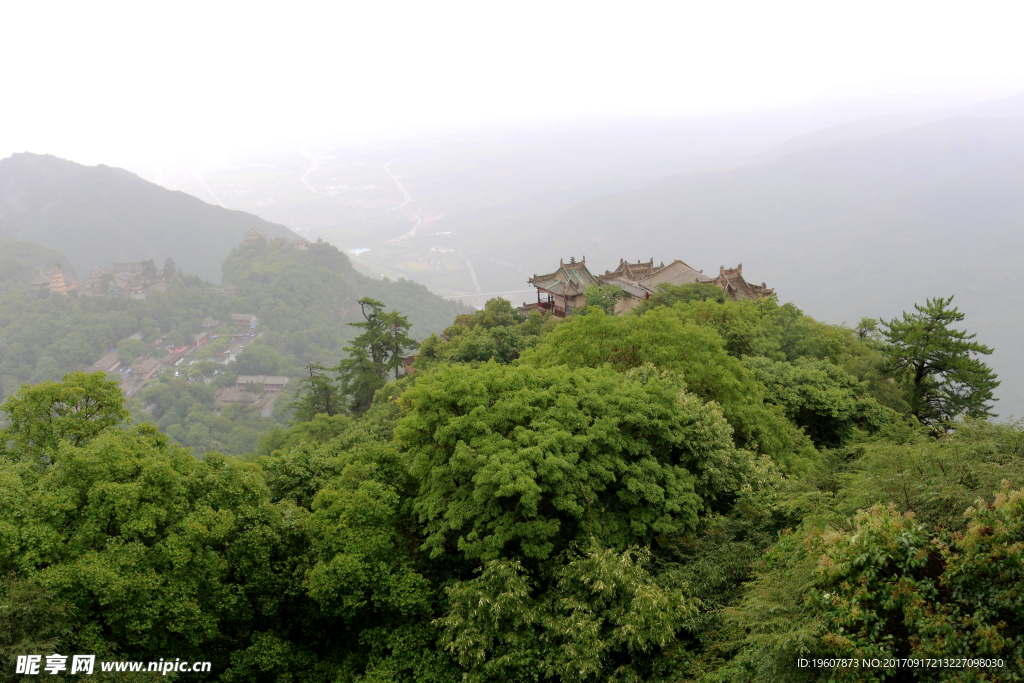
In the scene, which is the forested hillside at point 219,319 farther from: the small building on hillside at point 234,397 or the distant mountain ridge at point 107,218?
the distant mountain ridge at point 107,218

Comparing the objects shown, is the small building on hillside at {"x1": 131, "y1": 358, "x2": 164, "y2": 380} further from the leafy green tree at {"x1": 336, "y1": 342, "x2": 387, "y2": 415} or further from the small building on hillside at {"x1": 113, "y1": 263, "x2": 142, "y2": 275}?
the leafy green tree at {"x1": 336, "y1": 342, "x2": 387, "y2": 415}

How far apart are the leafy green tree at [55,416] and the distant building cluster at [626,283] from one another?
31043 millimetres

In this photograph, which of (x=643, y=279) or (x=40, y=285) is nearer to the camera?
(x=643, y=279)

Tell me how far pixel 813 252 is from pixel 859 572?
718 feet

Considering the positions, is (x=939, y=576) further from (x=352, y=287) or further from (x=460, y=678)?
(x=352, y=287)

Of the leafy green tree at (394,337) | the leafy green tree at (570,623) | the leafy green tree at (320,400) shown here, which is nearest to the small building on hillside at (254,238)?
the leafy green tree at (320,400)

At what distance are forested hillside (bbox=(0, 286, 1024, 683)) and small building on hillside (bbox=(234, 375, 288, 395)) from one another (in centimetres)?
7396

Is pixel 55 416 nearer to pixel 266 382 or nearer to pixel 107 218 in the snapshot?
pixel 266 382

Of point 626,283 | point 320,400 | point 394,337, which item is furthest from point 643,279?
point 320,400

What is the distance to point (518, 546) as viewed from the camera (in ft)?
35.3

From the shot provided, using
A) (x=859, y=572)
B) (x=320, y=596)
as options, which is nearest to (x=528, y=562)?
(x=320, y=596)

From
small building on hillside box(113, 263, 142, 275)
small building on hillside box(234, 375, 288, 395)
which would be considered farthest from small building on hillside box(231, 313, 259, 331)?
small building on hillside box(113, 263, 142, 275)

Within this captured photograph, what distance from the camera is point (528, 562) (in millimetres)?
10695

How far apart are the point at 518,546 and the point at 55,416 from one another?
397 inches
